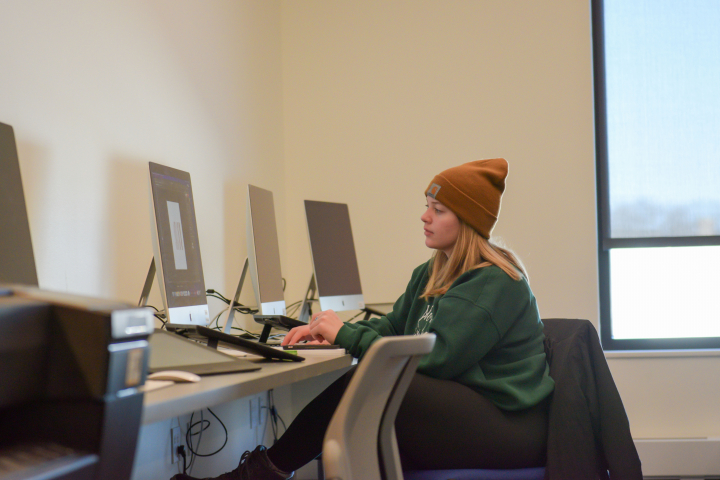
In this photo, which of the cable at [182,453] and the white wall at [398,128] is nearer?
the cable at [182,453]

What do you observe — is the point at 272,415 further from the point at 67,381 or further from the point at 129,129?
the point at 67,381

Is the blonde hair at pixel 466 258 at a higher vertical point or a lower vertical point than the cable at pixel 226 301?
higher

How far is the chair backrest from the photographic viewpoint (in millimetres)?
957

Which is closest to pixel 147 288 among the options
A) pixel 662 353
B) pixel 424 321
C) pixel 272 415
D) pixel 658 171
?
pixel 424 321

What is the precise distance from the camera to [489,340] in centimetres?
150

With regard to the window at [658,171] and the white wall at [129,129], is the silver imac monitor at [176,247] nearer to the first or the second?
the white wall at [129,129]

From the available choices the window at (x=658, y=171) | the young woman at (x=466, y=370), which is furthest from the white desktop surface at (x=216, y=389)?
the window at (x=658, y=171)

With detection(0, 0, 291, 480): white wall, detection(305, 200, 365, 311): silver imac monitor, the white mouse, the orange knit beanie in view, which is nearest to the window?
detection(305, 200, 365, 311): silver imac monitor

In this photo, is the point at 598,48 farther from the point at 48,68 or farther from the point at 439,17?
the point at 48,68

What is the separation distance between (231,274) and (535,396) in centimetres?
152

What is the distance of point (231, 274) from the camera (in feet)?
8.54

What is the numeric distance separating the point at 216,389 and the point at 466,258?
103 cm

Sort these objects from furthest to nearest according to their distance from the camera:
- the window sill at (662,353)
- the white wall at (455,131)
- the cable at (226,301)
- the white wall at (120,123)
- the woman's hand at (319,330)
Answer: the white wall at (455,131) < the window sill at (662,353) < the cable at (226,301) < the woman's hand at (319,330) < the white wall at (120,123)

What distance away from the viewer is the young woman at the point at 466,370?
1373 millimetres
